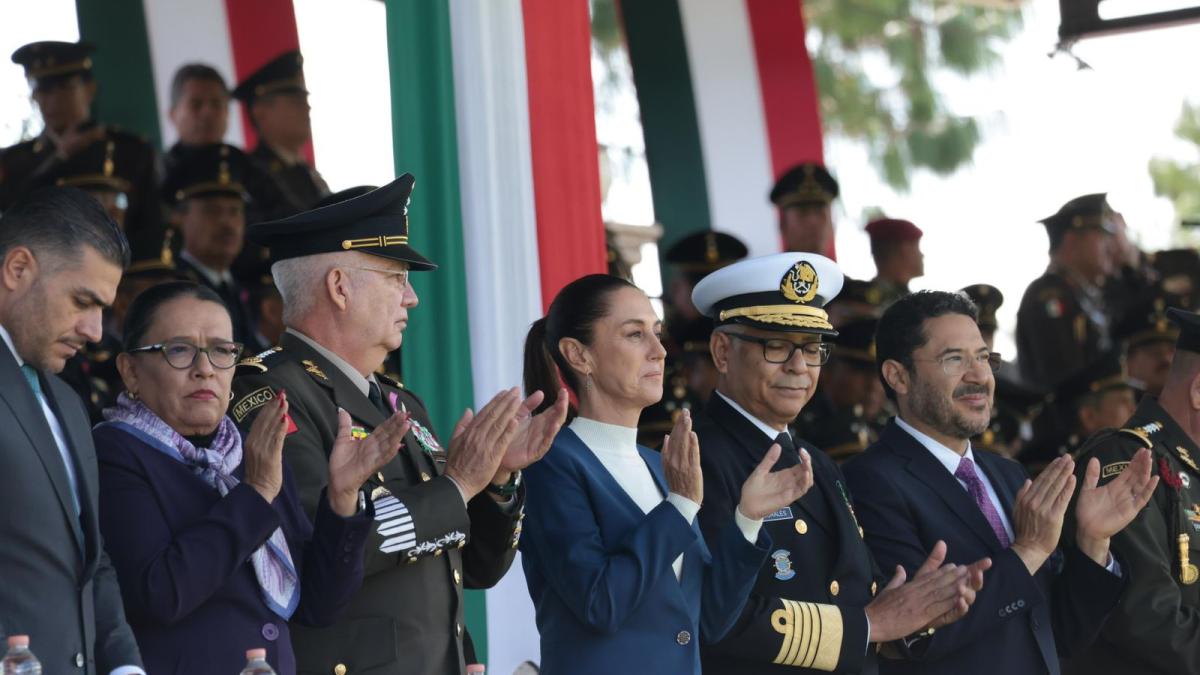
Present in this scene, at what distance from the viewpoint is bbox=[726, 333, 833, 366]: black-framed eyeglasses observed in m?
4.64

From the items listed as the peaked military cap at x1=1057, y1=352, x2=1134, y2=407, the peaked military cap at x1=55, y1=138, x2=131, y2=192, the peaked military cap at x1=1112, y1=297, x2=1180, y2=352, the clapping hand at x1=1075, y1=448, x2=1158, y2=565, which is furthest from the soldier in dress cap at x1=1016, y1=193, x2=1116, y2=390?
the peaked military cap at x1=55, y1=138, x2=131, y2=192

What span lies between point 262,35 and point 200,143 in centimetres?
145

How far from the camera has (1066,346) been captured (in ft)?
31.7

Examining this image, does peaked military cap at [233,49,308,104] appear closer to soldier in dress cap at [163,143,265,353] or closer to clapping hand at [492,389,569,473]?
soldier in dress cap at [163,143,265,353]

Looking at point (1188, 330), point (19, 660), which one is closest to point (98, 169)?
point (1188, 330)

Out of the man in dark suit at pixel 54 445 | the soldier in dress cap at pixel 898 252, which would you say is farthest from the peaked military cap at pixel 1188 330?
the soldier in dress cap at pixel 898 252

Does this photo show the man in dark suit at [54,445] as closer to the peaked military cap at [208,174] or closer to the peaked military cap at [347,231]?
the peaked military cap at [347,231]

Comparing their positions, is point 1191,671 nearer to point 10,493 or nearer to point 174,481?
point 174,481

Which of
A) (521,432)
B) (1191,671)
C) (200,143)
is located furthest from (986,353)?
(200,143)

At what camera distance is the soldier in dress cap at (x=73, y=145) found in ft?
25.5

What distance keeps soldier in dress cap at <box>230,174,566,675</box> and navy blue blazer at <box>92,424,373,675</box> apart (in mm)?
119

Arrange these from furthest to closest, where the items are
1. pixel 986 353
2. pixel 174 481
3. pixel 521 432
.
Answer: pixel 986 353
pixel 521 432
pixel 174 481

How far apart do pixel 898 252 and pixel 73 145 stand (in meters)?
4.27

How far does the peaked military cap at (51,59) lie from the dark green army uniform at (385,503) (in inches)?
169
